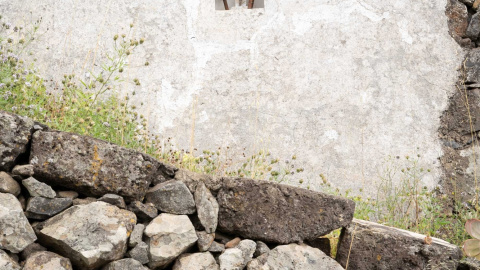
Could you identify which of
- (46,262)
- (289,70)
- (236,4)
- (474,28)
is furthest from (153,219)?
(474,28)

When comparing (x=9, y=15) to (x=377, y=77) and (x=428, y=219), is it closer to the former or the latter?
(x=377, y=77)

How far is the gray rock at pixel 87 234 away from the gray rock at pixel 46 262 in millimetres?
36

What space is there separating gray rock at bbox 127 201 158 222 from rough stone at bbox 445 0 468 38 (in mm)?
4262

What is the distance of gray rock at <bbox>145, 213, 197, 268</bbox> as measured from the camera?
222 centimetres

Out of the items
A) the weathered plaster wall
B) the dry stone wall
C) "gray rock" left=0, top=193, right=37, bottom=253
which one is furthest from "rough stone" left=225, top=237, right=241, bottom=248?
the weathered plaster wall

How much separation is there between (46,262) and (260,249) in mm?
1009

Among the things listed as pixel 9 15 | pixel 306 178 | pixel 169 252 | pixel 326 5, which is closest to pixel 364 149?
pixel 306 178

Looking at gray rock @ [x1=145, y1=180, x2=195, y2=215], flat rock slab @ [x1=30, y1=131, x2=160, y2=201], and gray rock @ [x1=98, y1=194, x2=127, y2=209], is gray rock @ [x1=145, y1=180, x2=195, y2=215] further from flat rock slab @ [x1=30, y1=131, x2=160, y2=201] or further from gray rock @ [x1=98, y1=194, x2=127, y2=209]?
gray rock @ [x1=98, y1=194, x2=127, y2=209]

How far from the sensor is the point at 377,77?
5090mm

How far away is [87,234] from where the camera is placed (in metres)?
2.08

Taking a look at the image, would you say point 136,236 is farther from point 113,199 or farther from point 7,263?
point 7,263

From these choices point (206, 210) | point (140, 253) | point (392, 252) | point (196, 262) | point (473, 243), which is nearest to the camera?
point (140, 253)

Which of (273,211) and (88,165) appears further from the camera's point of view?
(273,211)

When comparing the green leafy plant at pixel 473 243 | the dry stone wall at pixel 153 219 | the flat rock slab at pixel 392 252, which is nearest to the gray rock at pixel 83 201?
the dry stone wall at pixel 153 219
